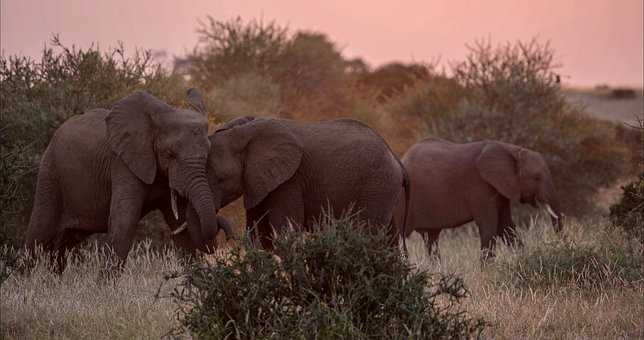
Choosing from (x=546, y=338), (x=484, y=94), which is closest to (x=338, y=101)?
(x=484, y=94)

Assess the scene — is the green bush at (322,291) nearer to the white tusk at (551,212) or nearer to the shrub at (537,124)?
the white tusk at (551,212)

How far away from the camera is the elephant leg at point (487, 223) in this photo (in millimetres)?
14227

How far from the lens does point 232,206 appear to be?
565 inches

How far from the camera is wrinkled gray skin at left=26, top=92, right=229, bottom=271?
384 inches

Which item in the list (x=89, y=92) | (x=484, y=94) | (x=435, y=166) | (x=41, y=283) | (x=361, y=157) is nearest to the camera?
(x=41, y=283)

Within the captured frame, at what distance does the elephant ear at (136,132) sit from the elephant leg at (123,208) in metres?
0.13

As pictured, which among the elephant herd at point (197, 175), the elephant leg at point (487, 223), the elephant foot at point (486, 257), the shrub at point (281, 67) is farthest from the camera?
the shrub at point (281, 67)

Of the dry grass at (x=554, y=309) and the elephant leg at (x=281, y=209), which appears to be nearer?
the dry grass at (x=554, y=309)

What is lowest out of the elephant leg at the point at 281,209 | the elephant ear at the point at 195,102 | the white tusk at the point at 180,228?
the white tusk at the point at 180,228

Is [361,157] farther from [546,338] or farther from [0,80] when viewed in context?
[0,80]

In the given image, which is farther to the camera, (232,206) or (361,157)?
(232,206)

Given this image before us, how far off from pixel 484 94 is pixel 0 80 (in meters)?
11.1

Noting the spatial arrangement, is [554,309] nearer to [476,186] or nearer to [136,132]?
[136,132]

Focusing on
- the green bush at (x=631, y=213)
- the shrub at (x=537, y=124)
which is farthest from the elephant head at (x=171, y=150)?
the shrub at (x=537, y=124)
